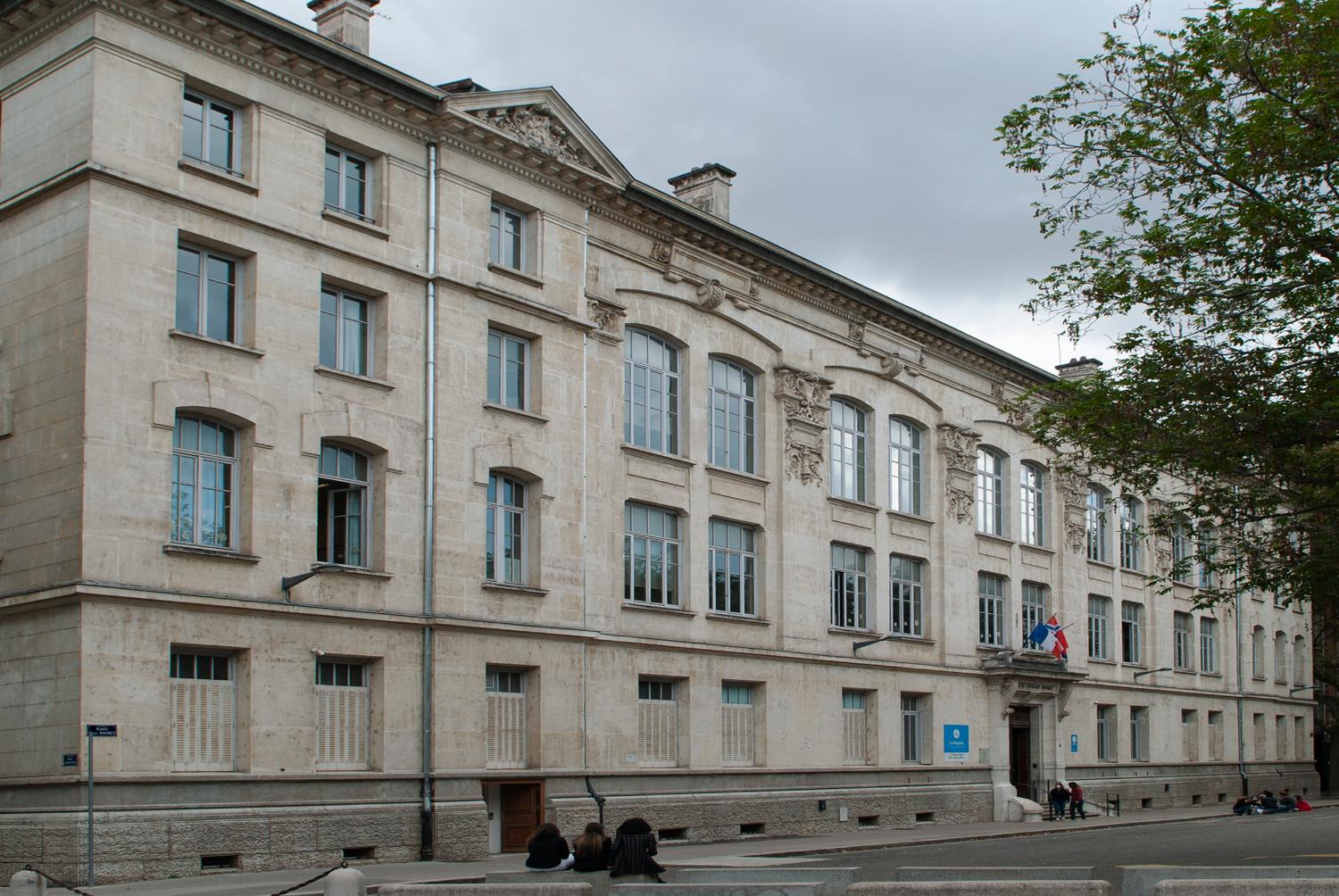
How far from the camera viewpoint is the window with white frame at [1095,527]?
53.4 m

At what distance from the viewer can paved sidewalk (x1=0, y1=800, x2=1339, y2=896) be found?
74.2ft

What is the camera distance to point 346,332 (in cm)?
2873

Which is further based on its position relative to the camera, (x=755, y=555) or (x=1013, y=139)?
(x=755, y=555)

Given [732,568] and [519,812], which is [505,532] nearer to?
[519,812]

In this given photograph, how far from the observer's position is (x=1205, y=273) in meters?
24.0

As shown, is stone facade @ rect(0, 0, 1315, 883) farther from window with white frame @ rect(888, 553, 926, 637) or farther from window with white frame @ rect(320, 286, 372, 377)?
window with white frame @ rect(888, 553, 926, 637)

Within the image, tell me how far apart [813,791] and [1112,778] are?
1860 centimetres

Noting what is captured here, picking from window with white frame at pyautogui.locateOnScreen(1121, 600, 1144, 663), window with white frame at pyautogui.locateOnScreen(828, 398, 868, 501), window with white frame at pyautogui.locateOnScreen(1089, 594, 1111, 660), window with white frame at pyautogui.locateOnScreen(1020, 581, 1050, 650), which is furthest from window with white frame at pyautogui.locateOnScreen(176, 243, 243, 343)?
window with white frame at pyautogui.locateOnScreen(1121, 600, 1144, 663)

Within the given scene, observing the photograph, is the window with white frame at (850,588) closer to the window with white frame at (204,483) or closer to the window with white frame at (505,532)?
the window with white frame at (505,532)

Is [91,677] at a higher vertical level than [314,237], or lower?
lower

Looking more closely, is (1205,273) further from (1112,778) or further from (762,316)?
(1112,778)

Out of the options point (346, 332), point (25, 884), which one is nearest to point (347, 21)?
point (346, 332)

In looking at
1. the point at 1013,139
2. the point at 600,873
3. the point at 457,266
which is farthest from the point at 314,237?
the point at 600,873

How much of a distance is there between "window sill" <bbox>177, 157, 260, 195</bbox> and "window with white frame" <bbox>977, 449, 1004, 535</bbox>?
2629 centimetres
